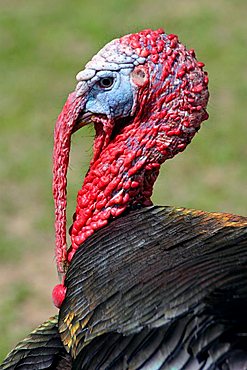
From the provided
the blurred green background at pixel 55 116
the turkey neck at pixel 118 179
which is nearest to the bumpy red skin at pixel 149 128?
the turkey neck at pixel 118 179

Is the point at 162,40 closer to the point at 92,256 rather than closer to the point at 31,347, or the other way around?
the point at 92,256

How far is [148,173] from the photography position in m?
3.61

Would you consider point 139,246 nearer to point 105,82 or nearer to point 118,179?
point 118,179

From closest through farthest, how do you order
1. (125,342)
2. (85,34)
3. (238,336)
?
(238,336), (125,342), (85,34)

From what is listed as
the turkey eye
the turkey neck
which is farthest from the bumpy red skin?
the turkey eye

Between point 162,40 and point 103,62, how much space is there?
0.24m

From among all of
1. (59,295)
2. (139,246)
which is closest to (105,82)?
(139,246)

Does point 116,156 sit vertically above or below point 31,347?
above

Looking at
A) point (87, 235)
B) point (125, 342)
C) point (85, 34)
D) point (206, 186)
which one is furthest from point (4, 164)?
point (125, 342)

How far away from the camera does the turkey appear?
284 centimetres

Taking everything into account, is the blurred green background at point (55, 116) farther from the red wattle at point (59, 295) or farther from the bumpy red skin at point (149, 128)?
the red wattle at point (59, 295)

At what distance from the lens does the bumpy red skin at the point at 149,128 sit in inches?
139

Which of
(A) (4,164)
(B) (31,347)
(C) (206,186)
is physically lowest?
(B) (31,347)

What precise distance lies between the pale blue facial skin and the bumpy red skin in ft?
0.13
